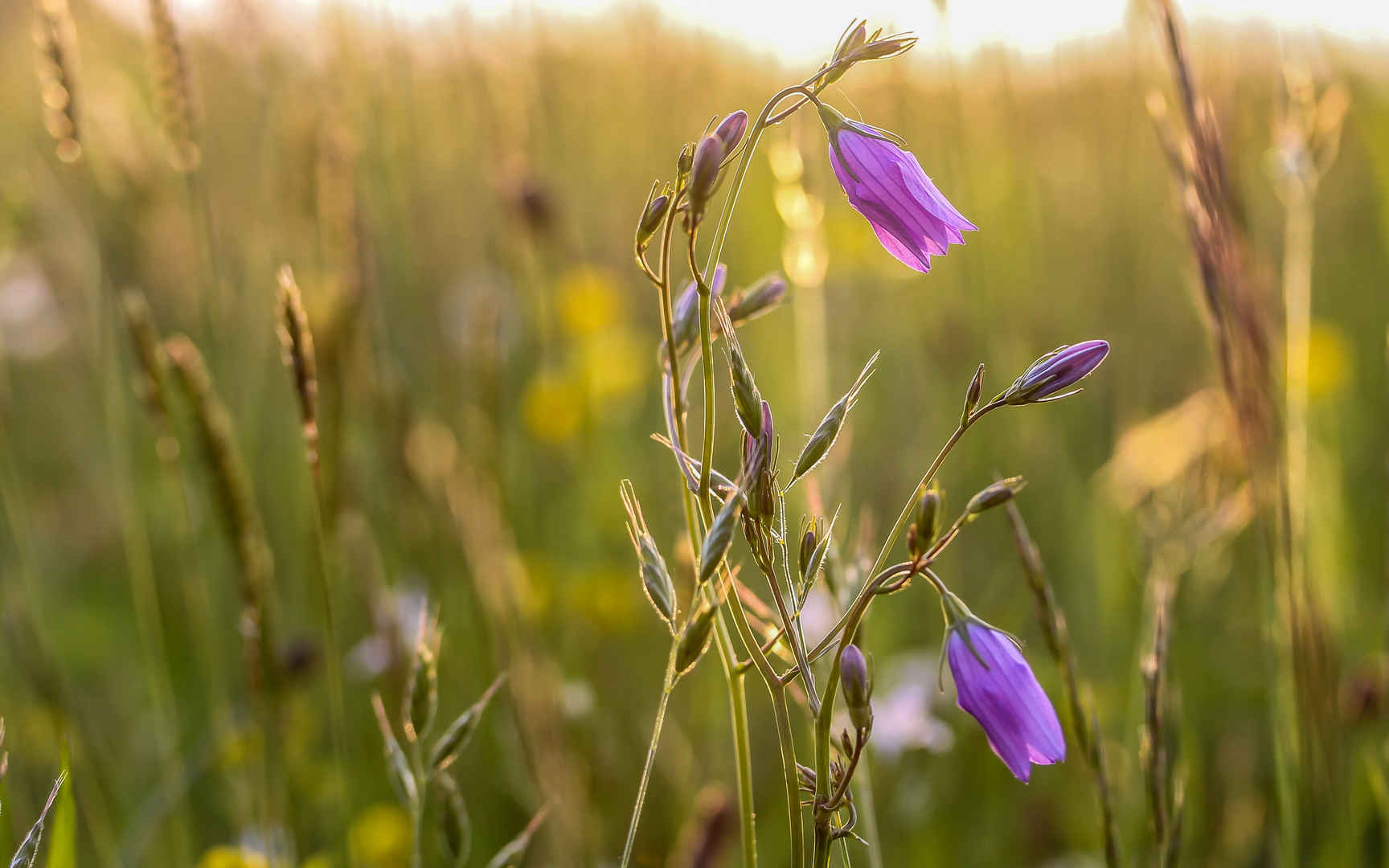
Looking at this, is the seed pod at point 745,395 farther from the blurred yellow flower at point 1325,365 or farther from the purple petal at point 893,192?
the blurred yellow flower at point 1325,365

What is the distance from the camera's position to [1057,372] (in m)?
0.73

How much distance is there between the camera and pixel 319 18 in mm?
2283

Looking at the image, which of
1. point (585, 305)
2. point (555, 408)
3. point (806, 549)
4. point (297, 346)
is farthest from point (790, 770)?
point (585, 305)

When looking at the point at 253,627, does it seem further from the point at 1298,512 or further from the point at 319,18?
the point at 319,18

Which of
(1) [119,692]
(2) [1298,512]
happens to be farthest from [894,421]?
(1) [119,692]

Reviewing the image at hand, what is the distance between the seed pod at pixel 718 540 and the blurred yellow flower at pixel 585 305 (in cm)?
249

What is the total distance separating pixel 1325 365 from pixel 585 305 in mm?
2011

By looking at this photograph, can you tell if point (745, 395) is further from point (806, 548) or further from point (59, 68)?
point (59, 68)

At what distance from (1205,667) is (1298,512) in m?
0.99

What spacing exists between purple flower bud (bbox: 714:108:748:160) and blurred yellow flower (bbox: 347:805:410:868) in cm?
143

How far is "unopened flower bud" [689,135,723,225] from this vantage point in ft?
2.22

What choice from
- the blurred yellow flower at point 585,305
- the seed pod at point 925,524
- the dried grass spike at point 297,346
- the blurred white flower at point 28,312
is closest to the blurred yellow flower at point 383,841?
the dried grass spike at point 297,346

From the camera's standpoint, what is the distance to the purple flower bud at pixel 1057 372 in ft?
2.39

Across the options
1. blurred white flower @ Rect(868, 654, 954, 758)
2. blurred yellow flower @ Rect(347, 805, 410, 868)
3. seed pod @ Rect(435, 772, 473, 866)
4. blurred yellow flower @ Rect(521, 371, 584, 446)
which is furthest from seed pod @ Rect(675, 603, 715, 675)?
blurred yellow flower @ Rect(521, 371, 584, 446)
